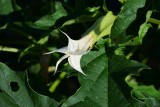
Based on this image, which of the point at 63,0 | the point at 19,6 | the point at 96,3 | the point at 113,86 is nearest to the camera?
the point at 113,86

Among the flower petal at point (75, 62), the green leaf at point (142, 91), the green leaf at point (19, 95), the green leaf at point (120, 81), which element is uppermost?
the flower petal at point (75, 62)

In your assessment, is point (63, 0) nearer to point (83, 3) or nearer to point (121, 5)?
point (83, 3)

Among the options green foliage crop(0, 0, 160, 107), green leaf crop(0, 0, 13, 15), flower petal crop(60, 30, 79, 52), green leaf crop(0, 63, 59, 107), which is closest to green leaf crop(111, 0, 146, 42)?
green foliage crop(0, 0, 160, 107)

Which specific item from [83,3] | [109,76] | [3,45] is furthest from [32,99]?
[3,45]

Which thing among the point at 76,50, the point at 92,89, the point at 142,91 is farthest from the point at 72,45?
the point at 142,91

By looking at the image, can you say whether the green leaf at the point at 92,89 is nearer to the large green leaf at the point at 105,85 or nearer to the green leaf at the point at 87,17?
the large green leaf at the point at 105,85

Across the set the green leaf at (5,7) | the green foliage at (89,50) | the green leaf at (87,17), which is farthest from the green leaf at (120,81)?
the green leaf at (5,7)

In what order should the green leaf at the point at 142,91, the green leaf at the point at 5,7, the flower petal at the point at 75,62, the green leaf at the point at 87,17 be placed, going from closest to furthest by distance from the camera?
1. the flower petal at the point at 75,62
2. the green leaf at the point at 87,17
3. the green leaf at the point at 142,91
4. the green leaf at the point at 5,7
